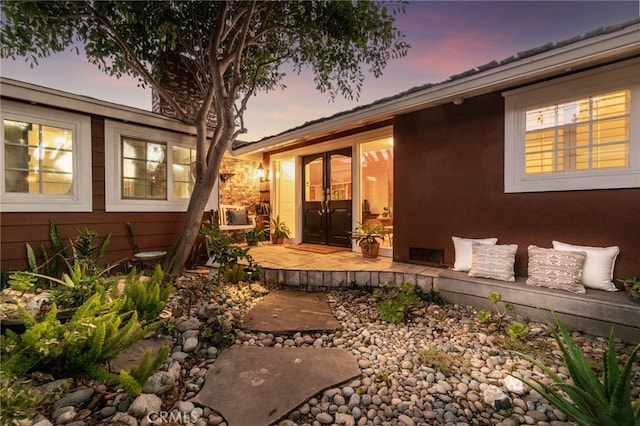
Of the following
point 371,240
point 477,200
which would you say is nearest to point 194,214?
point 371,240

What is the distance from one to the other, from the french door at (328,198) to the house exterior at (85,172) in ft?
8.37

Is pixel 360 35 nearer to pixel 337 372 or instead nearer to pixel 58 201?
pixel 337 372

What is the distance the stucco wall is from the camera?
282cm

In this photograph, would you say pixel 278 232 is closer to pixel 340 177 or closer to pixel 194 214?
pixel 340 177

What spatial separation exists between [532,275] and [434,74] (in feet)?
13.1

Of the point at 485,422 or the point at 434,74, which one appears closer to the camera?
the point at 485,422

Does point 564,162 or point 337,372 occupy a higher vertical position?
point 564,162

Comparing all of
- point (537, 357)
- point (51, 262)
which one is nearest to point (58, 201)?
point (51, 262)

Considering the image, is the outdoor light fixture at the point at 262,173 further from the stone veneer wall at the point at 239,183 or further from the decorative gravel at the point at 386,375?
the decorative gravel at the point at 386,375

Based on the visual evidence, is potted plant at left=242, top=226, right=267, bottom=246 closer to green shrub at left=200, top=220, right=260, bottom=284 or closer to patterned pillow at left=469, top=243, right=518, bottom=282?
green shrub at left=200, top=220, right=260, bottom=284

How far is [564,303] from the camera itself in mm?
2623

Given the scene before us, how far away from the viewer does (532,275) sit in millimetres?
2957

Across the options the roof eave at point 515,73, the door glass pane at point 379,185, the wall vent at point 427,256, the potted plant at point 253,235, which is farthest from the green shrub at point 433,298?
the potted plant at point 253,235

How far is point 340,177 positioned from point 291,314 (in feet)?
11.0
